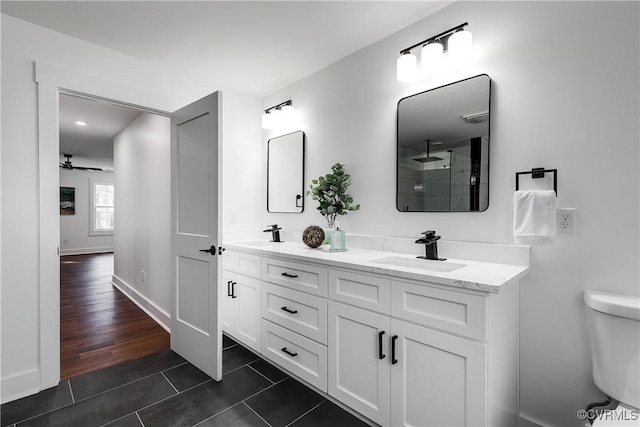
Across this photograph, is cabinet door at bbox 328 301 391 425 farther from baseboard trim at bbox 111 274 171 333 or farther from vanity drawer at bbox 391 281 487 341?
baseboard trim at bbox 111 274 171 333

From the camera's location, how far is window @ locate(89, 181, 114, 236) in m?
8.51

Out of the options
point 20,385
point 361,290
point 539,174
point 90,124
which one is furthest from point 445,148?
point 90,124

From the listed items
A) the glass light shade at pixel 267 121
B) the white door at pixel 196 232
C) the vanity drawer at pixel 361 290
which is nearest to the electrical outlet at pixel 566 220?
the vanity drawer at pixel 361 290

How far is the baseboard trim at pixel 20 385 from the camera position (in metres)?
1.87

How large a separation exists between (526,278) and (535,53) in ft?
3.74

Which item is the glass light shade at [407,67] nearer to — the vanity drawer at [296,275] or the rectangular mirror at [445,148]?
the rectangular mirror at [445,148]

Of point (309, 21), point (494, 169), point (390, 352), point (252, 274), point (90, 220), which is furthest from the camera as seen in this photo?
point (90, 220)

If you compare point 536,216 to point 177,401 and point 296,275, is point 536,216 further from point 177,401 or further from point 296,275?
point 177,401

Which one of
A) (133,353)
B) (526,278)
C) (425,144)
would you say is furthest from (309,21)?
(133,353)

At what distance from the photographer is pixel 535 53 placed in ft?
5.15

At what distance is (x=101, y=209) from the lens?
8703 millimetres

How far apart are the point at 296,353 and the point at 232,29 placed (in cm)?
219

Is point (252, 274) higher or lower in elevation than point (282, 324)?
higher

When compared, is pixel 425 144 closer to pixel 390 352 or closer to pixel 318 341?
pixel 390 352
